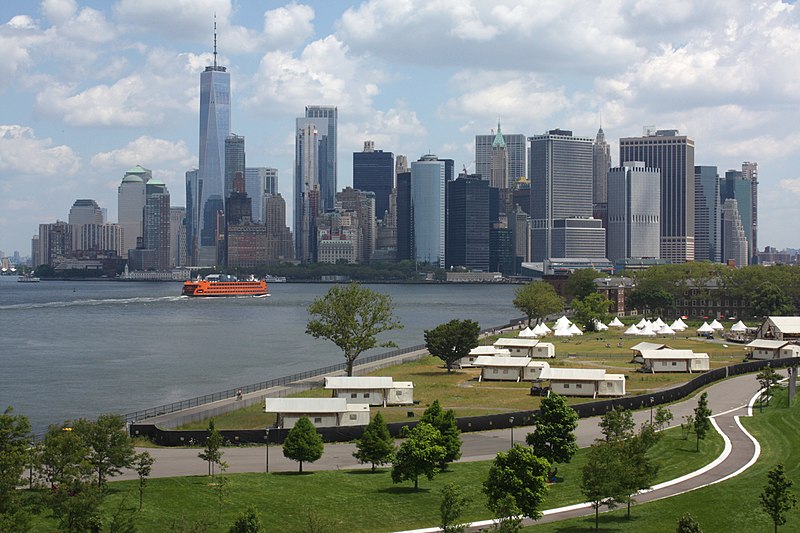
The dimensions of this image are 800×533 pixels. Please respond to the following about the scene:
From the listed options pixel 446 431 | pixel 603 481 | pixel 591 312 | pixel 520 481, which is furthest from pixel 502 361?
pixel 591 312

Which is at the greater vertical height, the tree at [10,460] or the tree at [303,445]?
the tree at [10,460]

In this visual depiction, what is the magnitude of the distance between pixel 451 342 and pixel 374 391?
16.5m

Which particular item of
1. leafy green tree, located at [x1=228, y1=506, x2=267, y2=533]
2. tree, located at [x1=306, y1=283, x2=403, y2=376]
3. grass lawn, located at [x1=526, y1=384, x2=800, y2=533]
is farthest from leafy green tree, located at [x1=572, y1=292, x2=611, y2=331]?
leafy green tree, located at [x1=228, y1=506, x2=267, y2=533]

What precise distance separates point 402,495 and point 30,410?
35981 millimetres

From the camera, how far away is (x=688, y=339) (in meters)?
102

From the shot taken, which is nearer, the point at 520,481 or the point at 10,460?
the point at 10,460

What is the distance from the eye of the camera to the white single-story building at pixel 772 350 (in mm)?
81000

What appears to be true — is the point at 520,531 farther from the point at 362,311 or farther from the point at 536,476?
the point at 362,311

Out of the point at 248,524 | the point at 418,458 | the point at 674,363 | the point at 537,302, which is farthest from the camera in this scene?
the point at 537,302

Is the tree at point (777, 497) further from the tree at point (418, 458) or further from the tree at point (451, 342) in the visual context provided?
the tree at point (451, 342)

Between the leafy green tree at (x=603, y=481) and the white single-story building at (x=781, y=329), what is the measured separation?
2532 inches

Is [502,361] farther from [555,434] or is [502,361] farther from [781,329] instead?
[781,329]

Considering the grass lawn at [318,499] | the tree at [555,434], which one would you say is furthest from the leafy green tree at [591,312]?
the tree at [555,434]

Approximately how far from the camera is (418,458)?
3734cm
